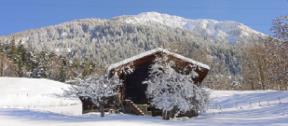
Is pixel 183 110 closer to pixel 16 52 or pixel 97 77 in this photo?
pixel 97 77

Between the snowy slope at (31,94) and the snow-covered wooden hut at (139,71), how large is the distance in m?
13.8

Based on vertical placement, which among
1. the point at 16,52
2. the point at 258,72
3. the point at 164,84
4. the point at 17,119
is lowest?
the point at 17,119

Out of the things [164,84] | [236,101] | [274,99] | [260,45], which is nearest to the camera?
[164,84]

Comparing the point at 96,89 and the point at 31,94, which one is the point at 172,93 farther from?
the point at 31,94

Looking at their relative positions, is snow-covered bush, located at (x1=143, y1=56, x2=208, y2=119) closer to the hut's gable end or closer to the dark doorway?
the hut's gable end

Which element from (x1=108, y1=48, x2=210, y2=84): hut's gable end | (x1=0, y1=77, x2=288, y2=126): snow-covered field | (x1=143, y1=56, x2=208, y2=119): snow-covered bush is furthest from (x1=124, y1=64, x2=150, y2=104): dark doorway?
(x1=143, y1=56, x2=208, y2=119): snow-covered bush

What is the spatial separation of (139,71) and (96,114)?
5.20 m

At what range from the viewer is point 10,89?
211 feet

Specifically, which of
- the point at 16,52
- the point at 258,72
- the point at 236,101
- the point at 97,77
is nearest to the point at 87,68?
the point at 16,52

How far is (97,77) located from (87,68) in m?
88.8

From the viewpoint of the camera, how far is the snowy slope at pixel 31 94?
182 feet

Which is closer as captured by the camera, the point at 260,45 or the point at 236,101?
the point at 236,101

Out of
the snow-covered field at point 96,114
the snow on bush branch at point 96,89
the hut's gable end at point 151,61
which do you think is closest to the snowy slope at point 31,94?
the snow-covered field at point 96,114

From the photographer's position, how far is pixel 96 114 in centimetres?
3606
